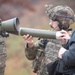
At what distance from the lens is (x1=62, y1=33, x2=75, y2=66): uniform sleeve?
130 inches

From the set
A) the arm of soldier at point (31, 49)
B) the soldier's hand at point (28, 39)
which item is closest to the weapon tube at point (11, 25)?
the soldier's hand at point (28, 39)

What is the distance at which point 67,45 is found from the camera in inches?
139

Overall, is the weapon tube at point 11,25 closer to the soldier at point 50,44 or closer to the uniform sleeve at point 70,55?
the soldier at point 50,44

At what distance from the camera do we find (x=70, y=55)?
3309 millimetres

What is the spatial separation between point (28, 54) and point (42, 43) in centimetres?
23

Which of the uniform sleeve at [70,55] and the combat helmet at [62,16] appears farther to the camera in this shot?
the combat helmet at [62,16]

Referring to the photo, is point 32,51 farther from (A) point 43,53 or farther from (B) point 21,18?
(B) point 21,18

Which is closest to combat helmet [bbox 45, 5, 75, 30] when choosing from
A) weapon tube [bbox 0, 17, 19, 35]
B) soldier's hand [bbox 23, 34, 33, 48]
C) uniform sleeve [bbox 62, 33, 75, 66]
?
soldier's hand [bbox 23, 34, 33, 48]

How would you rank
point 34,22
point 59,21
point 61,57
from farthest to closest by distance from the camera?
1. point 34,22
2. point 59,21
3. point 61,57

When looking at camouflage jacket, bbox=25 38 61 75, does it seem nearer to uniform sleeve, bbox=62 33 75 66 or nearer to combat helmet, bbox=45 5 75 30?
combat helmet, bbox=45 5 75 30

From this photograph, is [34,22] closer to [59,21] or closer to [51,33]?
[59,21]

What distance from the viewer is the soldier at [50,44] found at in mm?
4223

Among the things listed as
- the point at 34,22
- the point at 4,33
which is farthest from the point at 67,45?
the point at 34,22

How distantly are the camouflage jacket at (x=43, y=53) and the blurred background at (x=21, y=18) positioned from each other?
3.32m
